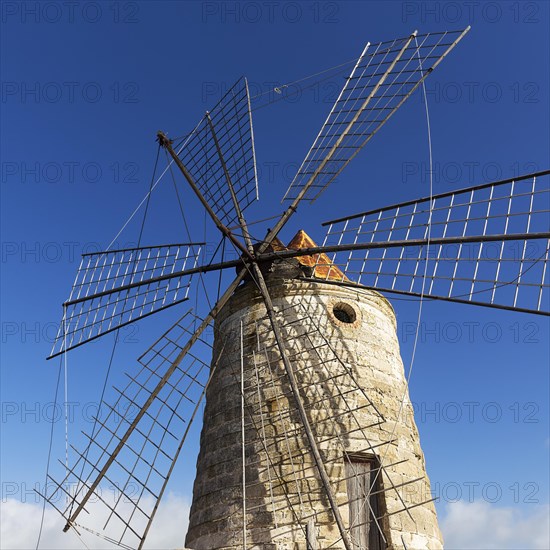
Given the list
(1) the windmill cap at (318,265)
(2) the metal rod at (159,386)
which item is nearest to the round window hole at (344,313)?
(1) the windmill cap at (318,265)

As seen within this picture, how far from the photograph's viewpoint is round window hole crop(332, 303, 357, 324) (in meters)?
7.89

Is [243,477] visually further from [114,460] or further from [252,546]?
[114,460]

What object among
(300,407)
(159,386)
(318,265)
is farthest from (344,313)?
(159,386)

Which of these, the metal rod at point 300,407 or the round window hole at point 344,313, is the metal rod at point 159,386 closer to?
the metal rod at point 300,407

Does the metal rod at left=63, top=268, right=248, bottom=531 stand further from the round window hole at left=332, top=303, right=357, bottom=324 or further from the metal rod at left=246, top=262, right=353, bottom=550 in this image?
the round window hole at left=332, top=303, right=357, bottom=324

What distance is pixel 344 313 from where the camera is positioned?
8.02 m

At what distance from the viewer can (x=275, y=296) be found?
26.1 ft

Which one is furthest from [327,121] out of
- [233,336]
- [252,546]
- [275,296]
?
[252,546]

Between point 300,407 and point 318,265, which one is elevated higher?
point 318,265

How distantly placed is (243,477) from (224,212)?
4.09 meters

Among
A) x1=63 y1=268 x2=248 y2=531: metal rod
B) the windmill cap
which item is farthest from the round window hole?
x1=63 y1=268 x2=248 y2=531: metal rod

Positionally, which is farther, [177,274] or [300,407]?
[177,274]

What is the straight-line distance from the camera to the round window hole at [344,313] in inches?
311

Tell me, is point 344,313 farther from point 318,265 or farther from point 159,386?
point 159,386
